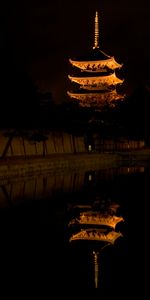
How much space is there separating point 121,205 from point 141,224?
368cm

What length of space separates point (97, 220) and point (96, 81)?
42.9 m

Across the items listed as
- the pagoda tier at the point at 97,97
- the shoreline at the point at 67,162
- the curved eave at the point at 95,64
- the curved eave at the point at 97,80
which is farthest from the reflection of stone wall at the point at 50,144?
the curved eave at the point at 95,64

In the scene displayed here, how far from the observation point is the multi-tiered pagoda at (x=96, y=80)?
5641 cm

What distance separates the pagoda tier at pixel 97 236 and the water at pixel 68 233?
0.41 feet

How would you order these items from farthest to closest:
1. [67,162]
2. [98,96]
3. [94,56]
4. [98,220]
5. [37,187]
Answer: [94,56] < [98,96] < [67,162] < [37,187] < [98,220]

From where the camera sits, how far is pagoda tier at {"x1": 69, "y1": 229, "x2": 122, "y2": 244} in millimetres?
12367

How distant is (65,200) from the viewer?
66.4ft

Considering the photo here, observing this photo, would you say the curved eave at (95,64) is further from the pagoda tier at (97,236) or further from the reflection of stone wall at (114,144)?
the pagoda tier at (97,236)

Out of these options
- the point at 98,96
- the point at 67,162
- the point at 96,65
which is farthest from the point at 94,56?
the point at 67,162

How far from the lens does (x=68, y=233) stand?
42.4 ft

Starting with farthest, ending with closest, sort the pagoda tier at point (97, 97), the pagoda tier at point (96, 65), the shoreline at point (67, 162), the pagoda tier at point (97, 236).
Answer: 1. the pagoda tier at point (96, 65)
2. the pagoda tier at point (97, 97)
3. the shoreline at point (67, 162)
4. the pagoda tier at point (97, 236)

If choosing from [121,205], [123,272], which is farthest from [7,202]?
[123,272]

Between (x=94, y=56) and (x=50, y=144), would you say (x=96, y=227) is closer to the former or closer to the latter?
(x=50, y=144)

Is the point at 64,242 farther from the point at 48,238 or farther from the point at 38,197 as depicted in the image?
the point at 38,197
